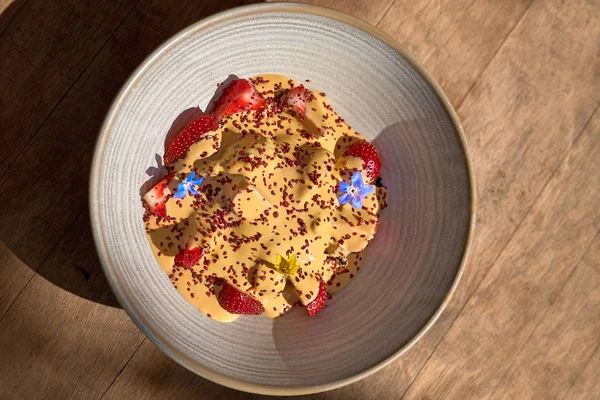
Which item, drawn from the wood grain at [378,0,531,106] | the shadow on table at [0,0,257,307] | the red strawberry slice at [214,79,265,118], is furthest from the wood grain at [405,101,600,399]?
the shadow on table at [0,0,257,307]

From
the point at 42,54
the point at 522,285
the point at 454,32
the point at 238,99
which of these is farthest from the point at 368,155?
the point at 42,54

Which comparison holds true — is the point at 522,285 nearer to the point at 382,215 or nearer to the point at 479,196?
the point at 479,196

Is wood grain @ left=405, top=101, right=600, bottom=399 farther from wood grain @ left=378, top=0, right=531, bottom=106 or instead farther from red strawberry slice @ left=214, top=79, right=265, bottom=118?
red strawberry slice @ left=214, top=79, right=265, bottom=118

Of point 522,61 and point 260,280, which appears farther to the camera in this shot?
point 522,61

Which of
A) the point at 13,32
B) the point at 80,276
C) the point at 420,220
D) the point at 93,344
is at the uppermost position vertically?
the point at 420,220

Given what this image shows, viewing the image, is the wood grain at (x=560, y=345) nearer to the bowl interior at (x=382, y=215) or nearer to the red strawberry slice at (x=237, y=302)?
the bowl interior at (x=382, y=215)

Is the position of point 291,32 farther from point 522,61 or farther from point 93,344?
point 93,344

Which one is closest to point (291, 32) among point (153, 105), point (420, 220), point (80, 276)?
point (153, 105)
